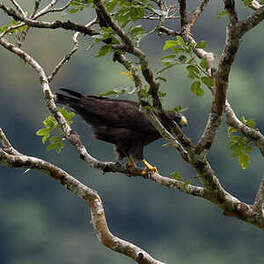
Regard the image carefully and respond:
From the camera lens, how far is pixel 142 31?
13.5 feet

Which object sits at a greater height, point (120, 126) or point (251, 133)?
point (251, 133)

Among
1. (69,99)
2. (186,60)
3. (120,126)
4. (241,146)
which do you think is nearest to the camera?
(186,60)

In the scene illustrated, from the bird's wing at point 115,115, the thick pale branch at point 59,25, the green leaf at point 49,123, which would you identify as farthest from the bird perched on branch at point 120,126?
the thick pale branch at point 59,25

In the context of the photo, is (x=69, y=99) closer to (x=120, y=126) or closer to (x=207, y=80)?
(x=120, y=126)

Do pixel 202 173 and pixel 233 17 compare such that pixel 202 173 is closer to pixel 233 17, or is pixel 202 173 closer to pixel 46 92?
pixel 233 17

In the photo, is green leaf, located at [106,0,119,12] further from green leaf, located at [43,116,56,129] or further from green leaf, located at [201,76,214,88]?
green leaf, located at [43,116,56,129]

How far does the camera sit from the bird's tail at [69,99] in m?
6.53

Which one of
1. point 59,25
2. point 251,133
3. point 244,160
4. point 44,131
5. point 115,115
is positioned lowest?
point 115,115

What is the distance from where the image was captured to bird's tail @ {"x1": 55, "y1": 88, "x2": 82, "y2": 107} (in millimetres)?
6534

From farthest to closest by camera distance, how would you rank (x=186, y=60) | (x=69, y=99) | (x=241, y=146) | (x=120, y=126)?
(x=120, y=126) → (x=69, y=99) → (x=241, y=146) → (x=186, y=60)

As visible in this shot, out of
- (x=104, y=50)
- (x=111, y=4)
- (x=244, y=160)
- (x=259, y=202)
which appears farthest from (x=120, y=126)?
(x=104, y=50)

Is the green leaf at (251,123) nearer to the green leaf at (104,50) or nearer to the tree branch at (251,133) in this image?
the tree branch at (251,133)

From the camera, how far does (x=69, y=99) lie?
22.1 feet

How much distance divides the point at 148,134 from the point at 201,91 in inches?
114
